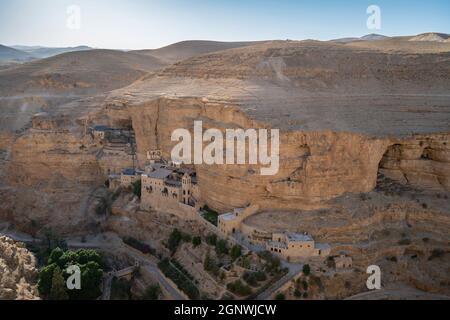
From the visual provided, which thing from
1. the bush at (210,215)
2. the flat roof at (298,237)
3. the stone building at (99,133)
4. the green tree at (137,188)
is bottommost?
the flat roof at (298,237)

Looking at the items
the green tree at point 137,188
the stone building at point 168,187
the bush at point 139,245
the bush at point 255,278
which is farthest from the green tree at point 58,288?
the bush at point 255,278

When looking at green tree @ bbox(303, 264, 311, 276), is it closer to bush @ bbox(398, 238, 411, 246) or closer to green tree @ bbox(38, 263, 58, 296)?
bush @ bbox(398, 238, 411, 246)

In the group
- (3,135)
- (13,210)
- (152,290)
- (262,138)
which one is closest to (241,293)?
(152,290)

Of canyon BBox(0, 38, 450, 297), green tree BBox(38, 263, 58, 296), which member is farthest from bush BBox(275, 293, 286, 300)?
green tree BBox(38, 263, 58, 296)

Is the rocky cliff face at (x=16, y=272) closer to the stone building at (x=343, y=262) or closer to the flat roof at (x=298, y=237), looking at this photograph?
the flat roof at (x=298, y=237)

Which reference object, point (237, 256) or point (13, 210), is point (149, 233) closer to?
point (237, 256)

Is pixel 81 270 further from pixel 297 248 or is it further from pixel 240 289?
pixel 297 248
